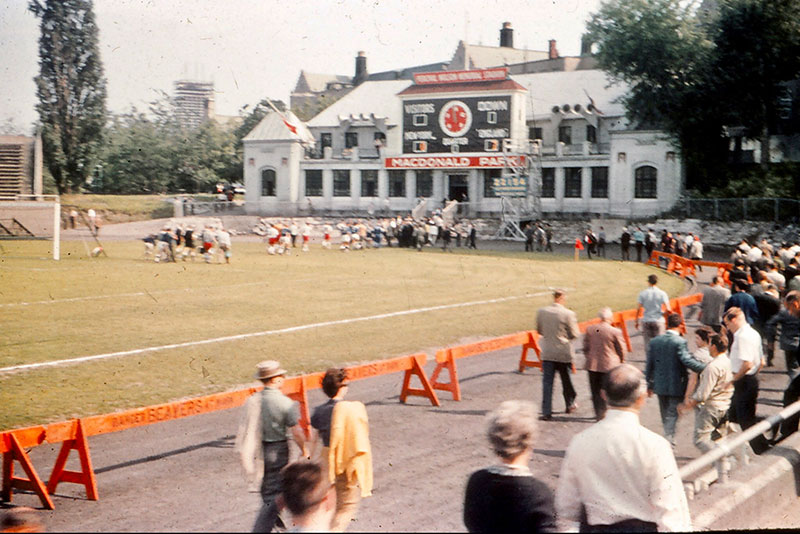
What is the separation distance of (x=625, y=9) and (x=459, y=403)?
42.2m

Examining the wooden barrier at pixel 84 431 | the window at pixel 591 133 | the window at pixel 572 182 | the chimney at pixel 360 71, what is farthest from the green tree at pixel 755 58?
the chimney at pixel 360 71

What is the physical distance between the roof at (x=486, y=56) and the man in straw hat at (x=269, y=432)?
8223 centimetres

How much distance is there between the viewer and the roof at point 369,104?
66438 mm

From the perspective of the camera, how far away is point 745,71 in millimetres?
42688

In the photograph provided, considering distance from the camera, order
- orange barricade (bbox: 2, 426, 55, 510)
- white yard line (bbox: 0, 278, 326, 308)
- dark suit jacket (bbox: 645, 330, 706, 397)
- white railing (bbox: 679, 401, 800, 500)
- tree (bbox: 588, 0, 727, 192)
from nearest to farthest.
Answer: white railing (bbox: 679, 401, 800, 500) → orange barricade (bbox: 2, 426, 55, 510) → dark suit jacket (bbox: 645, 330, 706, 397) → white yard line (bbox: 0, 278, 326, 308) → tree (bbox: 588, 0, 727, 192)

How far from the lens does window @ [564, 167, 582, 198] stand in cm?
5569

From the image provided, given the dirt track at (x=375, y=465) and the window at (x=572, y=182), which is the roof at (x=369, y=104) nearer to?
the window at (x=572, y=182)

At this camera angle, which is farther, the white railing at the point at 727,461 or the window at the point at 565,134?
the window at the point at 565,134

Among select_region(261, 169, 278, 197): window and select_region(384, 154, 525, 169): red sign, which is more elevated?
select_region(384, 154, 525, 169): red sign

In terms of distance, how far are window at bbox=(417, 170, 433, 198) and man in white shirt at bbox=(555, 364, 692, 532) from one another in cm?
5605

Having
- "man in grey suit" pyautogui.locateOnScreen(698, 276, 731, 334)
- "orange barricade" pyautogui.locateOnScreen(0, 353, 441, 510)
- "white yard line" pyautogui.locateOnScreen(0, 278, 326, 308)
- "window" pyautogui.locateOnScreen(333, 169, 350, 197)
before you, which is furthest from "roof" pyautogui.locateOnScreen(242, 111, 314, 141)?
"orange barricade" pyautogui.locateOnScreen(0, 353, 441, 510)

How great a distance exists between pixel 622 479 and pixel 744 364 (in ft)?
19.0

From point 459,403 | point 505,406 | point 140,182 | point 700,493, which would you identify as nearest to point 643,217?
point 140,182

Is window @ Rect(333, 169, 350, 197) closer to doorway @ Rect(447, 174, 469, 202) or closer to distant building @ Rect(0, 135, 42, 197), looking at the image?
doorway @ Rect(447, 174, 469, 202)
